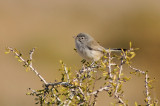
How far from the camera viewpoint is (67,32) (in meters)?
18.2

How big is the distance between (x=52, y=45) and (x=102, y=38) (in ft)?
8.68

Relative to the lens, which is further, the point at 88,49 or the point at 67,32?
the point at 67,32

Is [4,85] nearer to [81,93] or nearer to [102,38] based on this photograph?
[102,38]

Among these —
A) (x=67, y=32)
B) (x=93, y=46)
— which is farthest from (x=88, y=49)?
(x=67, y=32)

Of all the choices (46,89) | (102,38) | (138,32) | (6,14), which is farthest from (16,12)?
(46,89)

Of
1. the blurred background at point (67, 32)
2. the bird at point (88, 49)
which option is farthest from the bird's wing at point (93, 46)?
the blurred background at point (67, 32)

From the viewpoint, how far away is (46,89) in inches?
141

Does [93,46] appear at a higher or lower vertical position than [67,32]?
lower

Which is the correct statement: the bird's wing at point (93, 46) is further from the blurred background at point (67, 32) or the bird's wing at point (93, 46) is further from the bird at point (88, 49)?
the blurred background at point (67, 32)

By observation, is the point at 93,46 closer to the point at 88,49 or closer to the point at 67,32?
the point at 88,49

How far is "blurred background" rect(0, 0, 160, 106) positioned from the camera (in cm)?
1411

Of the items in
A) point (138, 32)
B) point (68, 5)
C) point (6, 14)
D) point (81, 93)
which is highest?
point (68, 5)

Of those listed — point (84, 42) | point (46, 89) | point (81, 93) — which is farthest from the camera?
point (84, 42)

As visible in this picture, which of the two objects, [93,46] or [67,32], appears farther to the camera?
[67,32]
